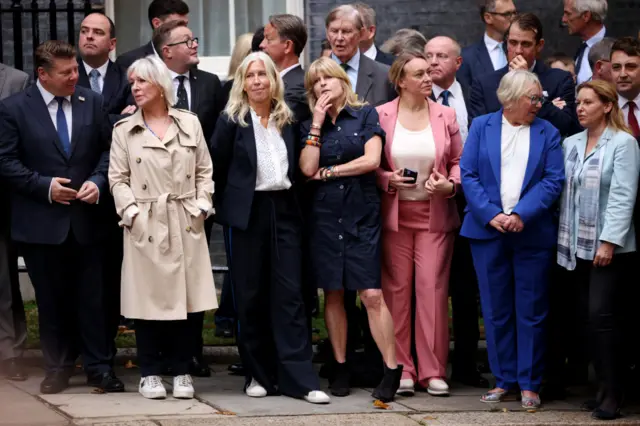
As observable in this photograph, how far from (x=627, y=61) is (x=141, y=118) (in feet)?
10.9

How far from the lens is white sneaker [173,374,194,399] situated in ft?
32.2

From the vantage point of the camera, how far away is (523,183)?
990 cm

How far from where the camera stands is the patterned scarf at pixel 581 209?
9.69 metres

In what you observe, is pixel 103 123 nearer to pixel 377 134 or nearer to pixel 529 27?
pixel 377 134

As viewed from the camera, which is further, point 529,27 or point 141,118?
point 529,27

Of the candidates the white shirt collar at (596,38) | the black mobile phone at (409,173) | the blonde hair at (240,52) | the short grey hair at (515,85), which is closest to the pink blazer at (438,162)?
the black mobile phone at (409,173)

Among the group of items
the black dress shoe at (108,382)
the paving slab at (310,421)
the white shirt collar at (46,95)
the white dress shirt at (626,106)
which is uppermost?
the white shirt collar at (46,95)

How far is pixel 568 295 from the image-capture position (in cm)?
1025

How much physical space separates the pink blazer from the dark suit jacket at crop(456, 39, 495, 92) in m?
1.32

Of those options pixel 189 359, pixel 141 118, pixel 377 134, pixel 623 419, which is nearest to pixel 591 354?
pixel 623 419

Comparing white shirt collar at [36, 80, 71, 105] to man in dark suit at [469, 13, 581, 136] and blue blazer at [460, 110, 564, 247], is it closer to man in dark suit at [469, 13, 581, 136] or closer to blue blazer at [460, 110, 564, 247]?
blue blazer at [460, 110, 564, 247]

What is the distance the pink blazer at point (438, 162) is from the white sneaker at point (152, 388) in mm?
1870

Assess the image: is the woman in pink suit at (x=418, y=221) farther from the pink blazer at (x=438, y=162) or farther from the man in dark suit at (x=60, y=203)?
the man in dark suit at (x=60, y=203)

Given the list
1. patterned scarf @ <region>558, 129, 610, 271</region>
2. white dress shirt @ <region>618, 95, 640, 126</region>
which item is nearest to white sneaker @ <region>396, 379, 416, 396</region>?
patterned scarf @ <region>558, 129, 610, 271</region>
